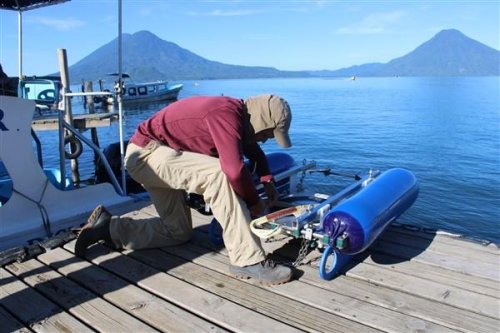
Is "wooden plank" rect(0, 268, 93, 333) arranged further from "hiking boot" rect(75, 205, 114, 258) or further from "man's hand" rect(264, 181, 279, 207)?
"man's hand" rect(264, 181, 279, 207)

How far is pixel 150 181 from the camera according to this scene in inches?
147

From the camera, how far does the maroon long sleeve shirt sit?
318cm

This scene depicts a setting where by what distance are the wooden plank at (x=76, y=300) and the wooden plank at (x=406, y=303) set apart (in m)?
1.36

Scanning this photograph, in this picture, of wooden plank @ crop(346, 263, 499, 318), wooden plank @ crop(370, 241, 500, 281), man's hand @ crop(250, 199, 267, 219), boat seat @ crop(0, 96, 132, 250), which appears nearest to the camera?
wooden plank @ crop(346, 263, 499, 318)

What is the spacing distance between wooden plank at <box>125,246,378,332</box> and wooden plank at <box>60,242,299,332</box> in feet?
0.22

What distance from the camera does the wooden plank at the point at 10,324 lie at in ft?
9.19

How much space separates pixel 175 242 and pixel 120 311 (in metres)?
1.17

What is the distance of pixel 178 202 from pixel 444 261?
7.74ft

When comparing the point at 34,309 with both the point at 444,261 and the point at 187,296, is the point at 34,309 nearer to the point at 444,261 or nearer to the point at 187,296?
the point at 187,296

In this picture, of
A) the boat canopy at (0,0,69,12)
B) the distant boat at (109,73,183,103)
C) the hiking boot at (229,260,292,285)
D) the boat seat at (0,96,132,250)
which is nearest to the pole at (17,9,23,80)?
the boat canopy at (0,0,69,12)

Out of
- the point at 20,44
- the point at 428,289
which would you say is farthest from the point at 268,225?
the point at 20,44

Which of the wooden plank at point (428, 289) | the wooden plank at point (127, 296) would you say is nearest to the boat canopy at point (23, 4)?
the wooden plank at point (127, 296)

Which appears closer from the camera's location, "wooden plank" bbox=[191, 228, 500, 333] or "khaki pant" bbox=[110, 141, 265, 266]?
"wooden plank" bbox=[191, 228, 500, 333]

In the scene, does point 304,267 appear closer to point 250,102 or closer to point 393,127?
point 250,102
